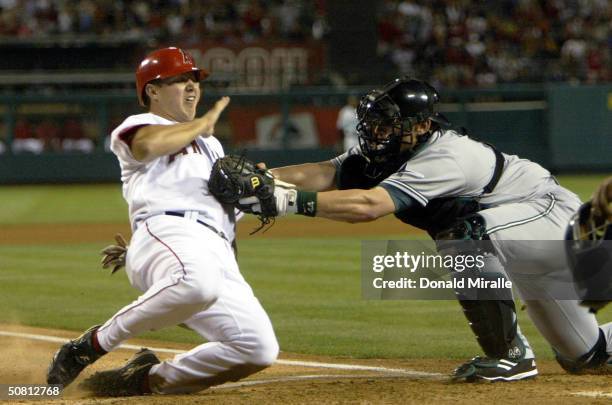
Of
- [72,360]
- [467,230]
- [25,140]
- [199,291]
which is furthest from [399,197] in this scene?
[25,140]

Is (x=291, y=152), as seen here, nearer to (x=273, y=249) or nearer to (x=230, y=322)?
(x=273, y=249)

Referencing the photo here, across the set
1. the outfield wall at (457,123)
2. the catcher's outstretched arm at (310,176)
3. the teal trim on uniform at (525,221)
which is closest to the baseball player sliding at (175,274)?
the catcher's outstretched arm at (310,176)

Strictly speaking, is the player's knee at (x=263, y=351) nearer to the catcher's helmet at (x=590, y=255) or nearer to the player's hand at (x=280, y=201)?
the player's hand at (x=280, y=201)

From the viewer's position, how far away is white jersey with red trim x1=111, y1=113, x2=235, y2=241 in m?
4.48

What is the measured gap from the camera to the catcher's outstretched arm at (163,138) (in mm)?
4332

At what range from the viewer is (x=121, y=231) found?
13.3 metres

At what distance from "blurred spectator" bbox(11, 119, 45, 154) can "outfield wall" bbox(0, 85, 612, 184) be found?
122mm

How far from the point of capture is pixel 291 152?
2116 centimetres

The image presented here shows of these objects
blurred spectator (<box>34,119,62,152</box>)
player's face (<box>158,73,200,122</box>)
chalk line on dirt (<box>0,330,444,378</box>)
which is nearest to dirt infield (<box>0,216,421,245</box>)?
chalk line on dirt (<box>0,330,444,378</box>)

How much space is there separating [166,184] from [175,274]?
465mm

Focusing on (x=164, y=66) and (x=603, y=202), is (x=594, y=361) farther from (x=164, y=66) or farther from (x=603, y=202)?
(x=164, y=66)

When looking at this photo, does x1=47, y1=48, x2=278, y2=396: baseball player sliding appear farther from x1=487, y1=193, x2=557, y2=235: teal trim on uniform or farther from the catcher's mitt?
x1=487, y1=193, x2=557, y2=235: teal trim on uniform

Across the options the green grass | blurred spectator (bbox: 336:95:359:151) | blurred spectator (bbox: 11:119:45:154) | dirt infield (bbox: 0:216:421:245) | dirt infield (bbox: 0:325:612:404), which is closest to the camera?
dirt infield (bbox: 0:325:612:404)

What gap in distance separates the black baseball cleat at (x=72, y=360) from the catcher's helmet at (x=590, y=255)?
221 centimetres
